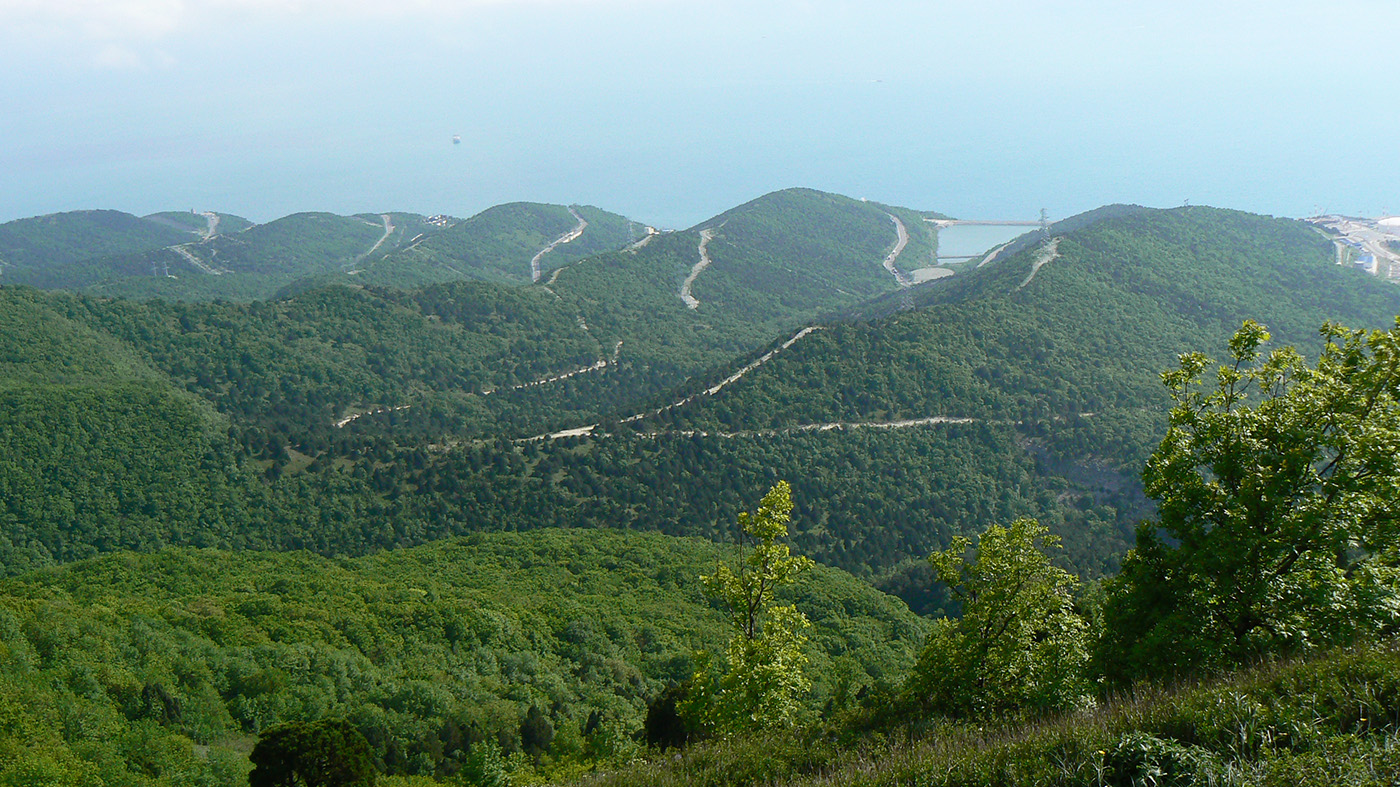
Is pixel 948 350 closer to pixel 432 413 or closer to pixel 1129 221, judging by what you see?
pixel 1129 221

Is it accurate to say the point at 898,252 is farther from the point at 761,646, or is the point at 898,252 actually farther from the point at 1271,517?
the point at 1271,517

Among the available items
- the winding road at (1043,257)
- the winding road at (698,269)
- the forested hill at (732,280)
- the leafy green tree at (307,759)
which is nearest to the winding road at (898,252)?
the forested hill at (732,280)

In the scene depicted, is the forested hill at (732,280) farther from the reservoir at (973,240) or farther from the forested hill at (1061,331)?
the forested hill at (1061,331)

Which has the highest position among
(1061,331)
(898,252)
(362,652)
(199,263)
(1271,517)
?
(199,263)

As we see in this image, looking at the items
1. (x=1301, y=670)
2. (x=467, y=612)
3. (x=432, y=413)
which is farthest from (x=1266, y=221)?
(x=1301, y=670)

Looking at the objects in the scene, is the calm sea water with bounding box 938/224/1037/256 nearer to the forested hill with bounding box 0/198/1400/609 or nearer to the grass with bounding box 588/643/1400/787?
the forested hill with bounding box 0/198/1400/609

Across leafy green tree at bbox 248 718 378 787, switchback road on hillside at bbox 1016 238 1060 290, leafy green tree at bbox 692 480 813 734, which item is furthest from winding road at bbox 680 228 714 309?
leafy green tree at bbox 248 718 378 787

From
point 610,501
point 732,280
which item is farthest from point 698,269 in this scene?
point 610,501
